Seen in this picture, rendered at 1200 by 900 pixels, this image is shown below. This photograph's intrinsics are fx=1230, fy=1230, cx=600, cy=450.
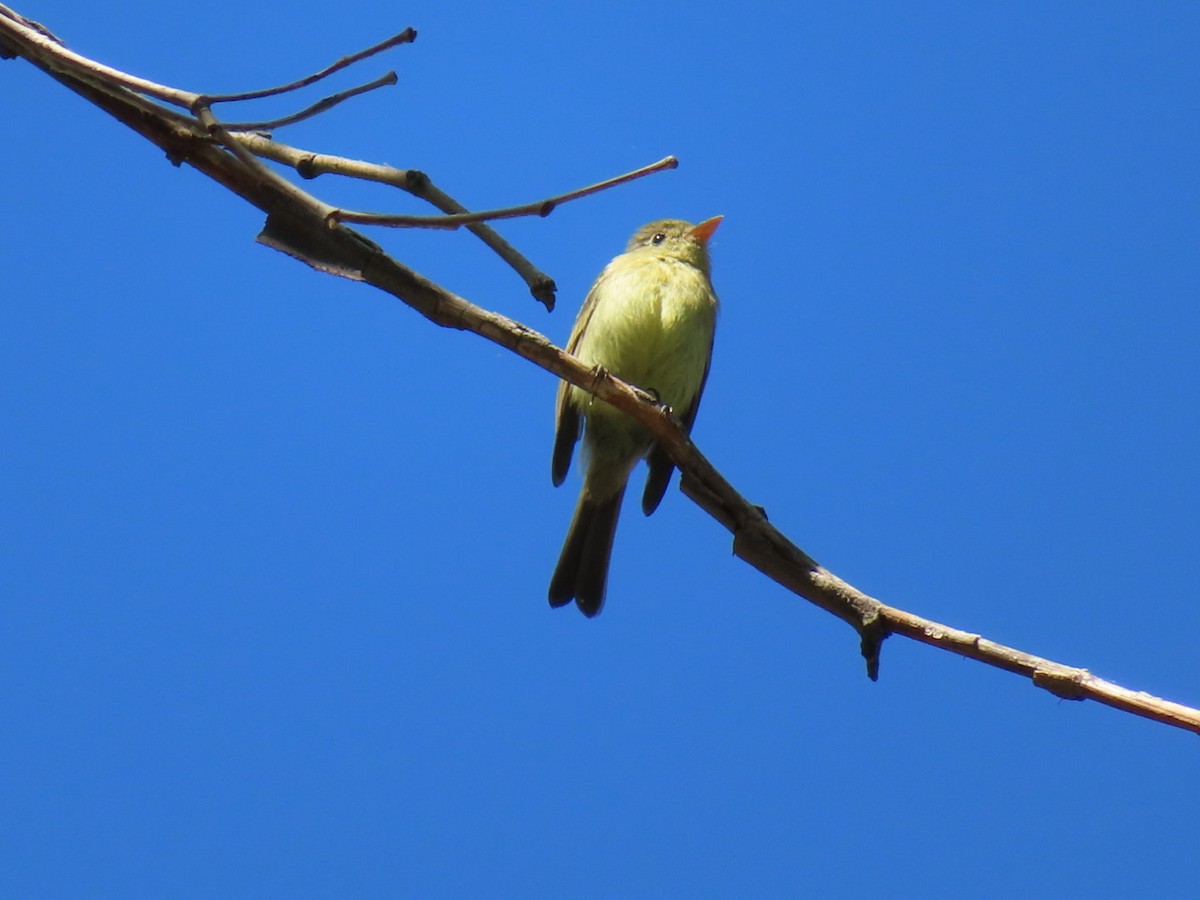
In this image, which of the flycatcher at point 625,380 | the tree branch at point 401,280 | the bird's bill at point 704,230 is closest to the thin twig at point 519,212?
the tree branch at point 401,280

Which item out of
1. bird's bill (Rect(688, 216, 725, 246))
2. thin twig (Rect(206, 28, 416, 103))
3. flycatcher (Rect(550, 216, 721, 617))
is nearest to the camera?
thin twig (Rect(206, 28, 416, 103))

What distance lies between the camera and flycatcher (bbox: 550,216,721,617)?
5.48m

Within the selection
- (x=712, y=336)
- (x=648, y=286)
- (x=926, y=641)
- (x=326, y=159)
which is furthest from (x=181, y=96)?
(x=712, y=336)

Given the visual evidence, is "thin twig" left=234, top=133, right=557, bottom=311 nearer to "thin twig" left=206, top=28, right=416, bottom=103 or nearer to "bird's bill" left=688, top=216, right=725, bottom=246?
"thin twig" left=206, top=28, right=416, bottom=103

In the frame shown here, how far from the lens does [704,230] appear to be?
6.41 metres

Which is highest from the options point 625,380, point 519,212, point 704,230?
point 704,230

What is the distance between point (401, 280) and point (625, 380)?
2.88m

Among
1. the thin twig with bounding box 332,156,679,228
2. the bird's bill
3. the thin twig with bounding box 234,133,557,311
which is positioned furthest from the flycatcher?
the thin twig with bounding box 332,156,679,228

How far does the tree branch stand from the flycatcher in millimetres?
2227

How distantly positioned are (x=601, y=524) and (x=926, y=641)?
3001 mm

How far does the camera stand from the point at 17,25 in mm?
2311

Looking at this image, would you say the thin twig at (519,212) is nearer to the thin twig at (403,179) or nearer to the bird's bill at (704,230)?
the thin twig at (403,179)

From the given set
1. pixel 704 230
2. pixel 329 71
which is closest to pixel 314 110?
pixel 329 71

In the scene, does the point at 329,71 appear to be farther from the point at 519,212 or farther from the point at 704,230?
the point at 704,230
